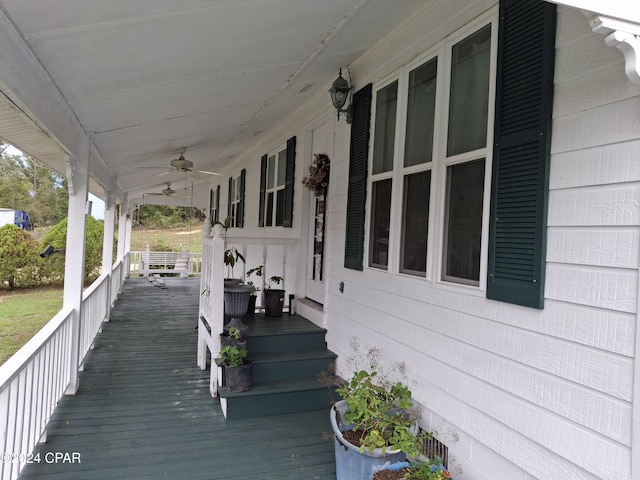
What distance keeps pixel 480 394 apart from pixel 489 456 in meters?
0.29

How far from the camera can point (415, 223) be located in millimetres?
2768

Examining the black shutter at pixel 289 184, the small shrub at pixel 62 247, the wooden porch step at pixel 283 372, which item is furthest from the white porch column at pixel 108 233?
the small shrub at pixel 62 247

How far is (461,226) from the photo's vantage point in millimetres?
2334

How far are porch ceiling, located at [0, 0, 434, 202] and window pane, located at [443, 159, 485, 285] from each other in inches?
47.3

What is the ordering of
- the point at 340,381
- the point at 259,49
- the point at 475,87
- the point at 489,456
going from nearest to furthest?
the point at 489,456, the point at 475,87, the point at 259,49, the point at 340,381

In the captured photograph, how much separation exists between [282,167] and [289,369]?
3.15 m

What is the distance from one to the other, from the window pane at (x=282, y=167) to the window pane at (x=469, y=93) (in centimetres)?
345

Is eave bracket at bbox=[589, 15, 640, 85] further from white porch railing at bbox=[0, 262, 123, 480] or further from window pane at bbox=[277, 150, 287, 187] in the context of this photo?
window pane at bbox=[277, 150, 287, 187]

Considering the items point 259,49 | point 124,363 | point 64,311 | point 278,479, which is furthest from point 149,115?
point 278,479

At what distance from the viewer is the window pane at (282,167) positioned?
5758 mm

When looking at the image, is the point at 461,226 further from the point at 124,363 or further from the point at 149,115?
the point at 124,363

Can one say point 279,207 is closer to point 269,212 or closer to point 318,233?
point 269,212

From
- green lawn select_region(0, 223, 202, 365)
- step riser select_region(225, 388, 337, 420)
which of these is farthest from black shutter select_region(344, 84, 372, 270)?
green lawn select_region(0, 223, 202, 365)

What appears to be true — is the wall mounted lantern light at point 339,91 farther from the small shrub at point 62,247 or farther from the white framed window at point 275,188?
the small shrub at point 62,247
